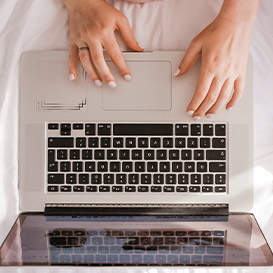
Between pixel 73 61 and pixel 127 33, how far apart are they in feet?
0.37

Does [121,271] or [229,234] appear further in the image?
[121,271]

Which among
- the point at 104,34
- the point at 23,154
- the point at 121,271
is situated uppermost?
the point at 104,34

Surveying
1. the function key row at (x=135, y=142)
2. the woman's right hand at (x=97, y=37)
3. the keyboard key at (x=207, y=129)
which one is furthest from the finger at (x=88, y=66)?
the keyboard key at (x=207, y=129)

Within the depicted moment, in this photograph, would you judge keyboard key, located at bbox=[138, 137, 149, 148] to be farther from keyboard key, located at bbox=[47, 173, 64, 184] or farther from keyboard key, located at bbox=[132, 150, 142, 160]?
keyboard key, located at bbox=[47, 173, 64, 184]

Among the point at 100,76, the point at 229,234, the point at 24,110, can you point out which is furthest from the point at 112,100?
the point at 229,234

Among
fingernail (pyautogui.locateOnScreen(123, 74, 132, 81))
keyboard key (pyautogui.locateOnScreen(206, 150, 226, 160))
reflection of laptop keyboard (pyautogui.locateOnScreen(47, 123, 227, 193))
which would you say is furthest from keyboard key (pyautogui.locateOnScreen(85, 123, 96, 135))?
keyboard key (pyautogui.locateOnScreen(206, 150, 226, 160))

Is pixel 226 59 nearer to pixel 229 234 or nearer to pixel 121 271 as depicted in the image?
pixel 229 234

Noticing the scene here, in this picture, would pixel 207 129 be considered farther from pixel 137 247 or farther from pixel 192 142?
pixel 137 247

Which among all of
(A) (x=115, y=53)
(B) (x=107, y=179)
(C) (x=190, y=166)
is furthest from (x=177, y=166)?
(A) (x=115, y=53)

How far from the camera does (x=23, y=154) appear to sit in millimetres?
759

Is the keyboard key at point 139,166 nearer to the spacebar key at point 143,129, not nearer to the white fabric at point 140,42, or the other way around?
the spacebar key at point 143,129

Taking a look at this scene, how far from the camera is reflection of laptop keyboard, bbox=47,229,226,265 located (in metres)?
0.67

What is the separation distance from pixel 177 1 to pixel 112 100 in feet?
0.77

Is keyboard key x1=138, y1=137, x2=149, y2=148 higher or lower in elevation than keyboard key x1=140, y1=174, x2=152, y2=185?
higher
